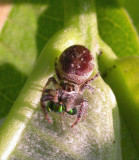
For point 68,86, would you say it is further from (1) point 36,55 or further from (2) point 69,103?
(1) point 36,55

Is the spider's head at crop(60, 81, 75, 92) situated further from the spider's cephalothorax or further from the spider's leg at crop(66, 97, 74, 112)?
the spider's leg at crop(66, 97, 74, 112)

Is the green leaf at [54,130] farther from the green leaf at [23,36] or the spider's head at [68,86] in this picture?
the green leaf at [23,36]

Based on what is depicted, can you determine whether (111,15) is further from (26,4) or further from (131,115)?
(131,115)

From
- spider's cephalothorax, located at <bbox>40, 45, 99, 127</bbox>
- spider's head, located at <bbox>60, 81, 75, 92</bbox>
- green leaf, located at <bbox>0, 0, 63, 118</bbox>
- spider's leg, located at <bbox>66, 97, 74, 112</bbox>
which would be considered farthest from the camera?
green leaf, located at <bbox>0, 0, 63, 118</bbox>

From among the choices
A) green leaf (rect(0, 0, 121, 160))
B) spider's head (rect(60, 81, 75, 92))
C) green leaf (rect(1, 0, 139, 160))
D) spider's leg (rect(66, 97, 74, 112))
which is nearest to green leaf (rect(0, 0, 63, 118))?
green leaf (rect(1, 0, 139, 160))

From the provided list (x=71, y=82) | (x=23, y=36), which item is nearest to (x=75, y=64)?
(x=71, y=82)

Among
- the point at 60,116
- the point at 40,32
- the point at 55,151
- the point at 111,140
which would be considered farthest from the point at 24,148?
the point at 40,32

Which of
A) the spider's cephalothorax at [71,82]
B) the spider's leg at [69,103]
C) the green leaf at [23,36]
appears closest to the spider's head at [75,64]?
the spider's cephalothorax at [71,82]
